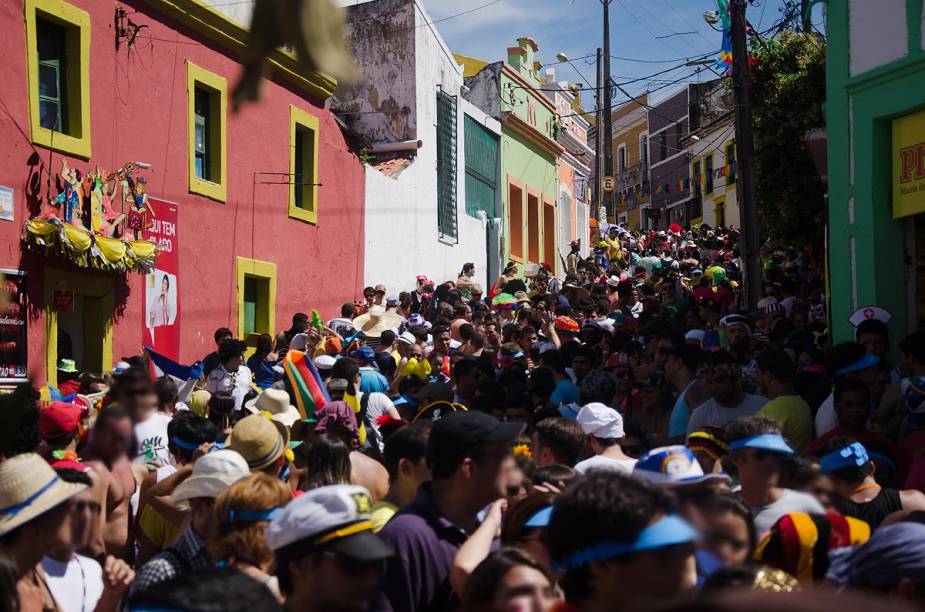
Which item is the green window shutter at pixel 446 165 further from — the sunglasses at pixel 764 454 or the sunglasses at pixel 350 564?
the sunglasses at pixel 350 564

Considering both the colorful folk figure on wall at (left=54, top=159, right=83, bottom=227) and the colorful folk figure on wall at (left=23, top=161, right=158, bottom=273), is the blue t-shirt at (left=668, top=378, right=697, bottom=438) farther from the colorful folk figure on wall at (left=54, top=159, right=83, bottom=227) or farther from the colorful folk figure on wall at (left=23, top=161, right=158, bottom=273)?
the colorful folk figure on wall at (left=54, top=159, right=83, bottom=227)

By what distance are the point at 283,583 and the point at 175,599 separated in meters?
0.96

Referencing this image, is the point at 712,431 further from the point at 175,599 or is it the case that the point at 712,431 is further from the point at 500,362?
the point at 500,362

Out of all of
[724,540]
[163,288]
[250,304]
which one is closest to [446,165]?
[250,304]

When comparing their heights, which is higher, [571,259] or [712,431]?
[571,259]

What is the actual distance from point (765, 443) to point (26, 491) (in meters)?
2.53

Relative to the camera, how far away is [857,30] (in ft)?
37.1

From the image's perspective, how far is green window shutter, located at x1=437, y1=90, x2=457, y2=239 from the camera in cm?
2348

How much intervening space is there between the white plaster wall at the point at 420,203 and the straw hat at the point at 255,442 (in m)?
15.4

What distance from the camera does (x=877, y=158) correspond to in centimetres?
1117

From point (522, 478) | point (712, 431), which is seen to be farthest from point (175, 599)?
point (712, 431)

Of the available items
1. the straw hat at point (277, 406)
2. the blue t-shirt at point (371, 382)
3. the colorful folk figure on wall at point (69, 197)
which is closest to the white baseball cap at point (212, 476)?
the straw hat at point (277, 406)

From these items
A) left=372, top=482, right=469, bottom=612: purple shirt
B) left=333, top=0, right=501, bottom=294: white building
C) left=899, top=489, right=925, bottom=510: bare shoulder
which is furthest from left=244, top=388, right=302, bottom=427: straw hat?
left=333, top=0, right=501, bottom=294: white building

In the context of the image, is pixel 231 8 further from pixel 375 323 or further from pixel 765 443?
pixel 765 443
